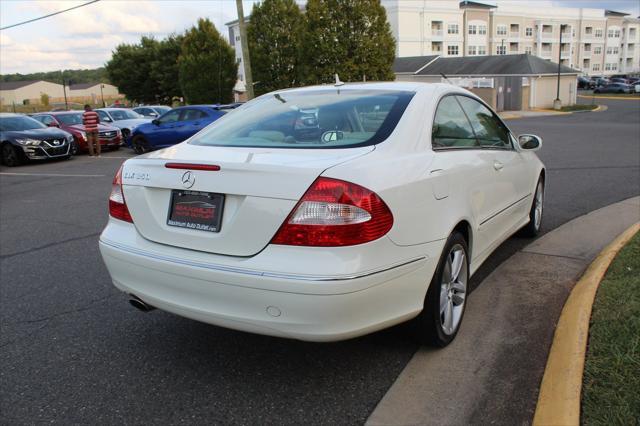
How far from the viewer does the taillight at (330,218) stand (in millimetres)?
2686

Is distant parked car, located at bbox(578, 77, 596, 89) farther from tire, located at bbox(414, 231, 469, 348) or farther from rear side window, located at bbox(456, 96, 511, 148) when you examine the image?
tire, located at bbox(414, 231, 469, 348)

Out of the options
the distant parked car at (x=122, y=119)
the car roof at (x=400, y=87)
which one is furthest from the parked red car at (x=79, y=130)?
the car roof at (x=400, y=87)

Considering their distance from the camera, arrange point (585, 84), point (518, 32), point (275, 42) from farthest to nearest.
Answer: point (518, 32) → point (585, 84) → point (275, 42)

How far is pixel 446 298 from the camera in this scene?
11.4ft

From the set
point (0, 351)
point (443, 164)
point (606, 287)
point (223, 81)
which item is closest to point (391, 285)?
point (443, 164)

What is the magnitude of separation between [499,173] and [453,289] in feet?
4.01

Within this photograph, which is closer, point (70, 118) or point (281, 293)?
point (281, 293)

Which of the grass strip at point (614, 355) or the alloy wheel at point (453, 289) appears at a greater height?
the alloy wheel at point (453, 289)

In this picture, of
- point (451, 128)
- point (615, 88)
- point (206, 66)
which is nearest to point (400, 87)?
point (451, 128)

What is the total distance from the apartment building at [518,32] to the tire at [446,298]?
224 feet

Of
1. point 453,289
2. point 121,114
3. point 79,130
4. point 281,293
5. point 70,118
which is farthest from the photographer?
point 121,114

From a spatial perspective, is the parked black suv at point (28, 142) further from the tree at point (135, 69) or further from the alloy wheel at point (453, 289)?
the tree at point (135, 69)

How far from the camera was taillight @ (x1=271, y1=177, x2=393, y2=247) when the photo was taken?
269 centimetres

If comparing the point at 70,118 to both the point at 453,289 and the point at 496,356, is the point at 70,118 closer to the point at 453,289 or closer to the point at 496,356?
the point at 453,289
